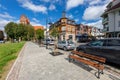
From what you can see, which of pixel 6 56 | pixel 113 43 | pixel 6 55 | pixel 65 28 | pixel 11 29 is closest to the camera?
pixel 113 43

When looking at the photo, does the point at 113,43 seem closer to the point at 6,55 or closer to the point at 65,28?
the point at 6,55

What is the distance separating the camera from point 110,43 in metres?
7.74

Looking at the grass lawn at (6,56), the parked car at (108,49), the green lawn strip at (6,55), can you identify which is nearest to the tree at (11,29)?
the green lawn strip at (6,55)

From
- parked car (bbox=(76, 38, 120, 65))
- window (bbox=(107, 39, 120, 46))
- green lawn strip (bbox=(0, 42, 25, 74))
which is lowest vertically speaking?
green lawn strip (bbox=(0, 42, 25, 74))

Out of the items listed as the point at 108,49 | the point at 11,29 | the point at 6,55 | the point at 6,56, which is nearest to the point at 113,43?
the point at 108,49

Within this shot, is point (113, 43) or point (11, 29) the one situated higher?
point (11, 29)

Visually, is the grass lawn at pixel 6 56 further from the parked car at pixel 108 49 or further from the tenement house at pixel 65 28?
the tenement house at pixel 65 28

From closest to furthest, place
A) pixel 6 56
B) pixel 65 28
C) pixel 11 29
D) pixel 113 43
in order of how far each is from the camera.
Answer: pixel 113 43, pixel 6 56, pixel 65 28, pixel 11 29

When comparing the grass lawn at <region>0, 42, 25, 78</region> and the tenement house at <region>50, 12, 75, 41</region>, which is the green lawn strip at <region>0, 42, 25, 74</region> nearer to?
the grass lawn at <region>0, 42, 25, 78</region>

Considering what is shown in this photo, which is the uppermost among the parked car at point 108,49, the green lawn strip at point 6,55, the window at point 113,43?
the window at point 113,43

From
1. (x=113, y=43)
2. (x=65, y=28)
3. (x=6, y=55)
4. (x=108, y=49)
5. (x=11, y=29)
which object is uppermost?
(x=11, y=29)

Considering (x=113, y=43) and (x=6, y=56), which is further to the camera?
(x=6, y=56)

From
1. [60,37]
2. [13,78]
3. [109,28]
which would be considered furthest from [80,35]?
[13,78]

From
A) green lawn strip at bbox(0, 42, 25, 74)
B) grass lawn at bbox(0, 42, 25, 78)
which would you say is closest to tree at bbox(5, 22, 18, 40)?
green lawn strip at bbox(0, 42, 25, 74)
